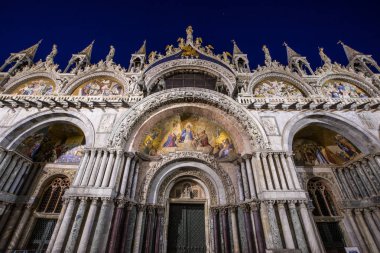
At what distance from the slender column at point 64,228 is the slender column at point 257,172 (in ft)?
24.8

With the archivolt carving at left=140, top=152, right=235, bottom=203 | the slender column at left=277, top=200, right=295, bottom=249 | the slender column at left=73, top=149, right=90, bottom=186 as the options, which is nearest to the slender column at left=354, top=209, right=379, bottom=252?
the slender column at left=277, top=200, right=295, bottom=249

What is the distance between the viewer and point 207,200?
9203mm

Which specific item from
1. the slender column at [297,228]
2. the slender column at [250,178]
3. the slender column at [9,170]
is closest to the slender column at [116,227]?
the slender column at [250,178]

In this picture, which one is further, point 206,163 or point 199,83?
point 199,83

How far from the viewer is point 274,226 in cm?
681

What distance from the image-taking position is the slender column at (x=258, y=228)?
6824 millimetres

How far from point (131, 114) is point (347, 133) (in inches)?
469

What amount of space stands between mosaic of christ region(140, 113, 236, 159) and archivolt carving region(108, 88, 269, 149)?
3.44ft

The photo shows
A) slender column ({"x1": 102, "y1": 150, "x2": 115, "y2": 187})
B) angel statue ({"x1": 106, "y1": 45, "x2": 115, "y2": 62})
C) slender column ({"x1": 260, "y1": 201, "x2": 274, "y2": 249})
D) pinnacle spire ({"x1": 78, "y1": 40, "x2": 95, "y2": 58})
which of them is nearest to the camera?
slender column ({"x1": 260, "y1": 201, "x2": 274, "y2": 249})

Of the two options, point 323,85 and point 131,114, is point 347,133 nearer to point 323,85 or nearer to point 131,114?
point 323,85

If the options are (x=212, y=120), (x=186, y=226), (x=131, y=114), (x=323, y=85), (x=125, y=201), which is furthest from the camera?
(x=323, y=85)

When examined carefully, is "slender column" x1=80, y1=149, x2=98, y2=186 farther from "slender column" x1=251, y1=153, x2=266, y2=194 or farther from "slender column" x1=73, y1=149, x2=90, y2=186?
"slender column" x1=251, y1=153, x2=266, y2=194

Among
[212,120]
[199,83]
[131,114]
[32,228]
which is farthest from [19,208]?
[199,83]

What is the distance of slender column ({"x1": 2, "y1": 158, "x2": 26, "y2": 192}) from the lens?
8734mm
